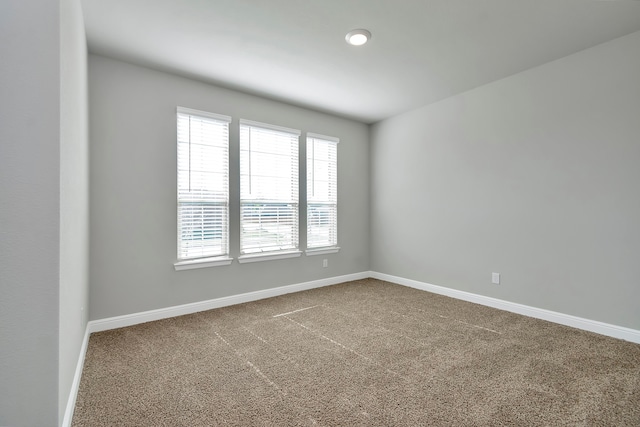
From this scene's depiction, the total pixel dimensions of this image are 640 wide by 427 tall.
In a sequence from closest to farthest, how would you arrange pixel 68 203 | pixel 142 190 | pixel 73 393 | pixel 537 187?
pixel 68 203 → pixel 73 393 → pixel 142 190 → pixel 537 187

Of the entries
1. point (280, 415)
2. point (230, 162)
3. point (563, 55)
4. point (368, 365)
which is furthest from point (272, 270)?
point (563, 55)

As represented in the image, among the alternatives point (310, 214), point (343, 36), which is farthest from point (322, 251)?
point (343, 36)

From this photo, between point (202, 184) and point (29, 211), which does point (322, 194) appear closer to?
point (202, 184)

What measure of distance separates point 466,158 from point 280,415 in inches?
145

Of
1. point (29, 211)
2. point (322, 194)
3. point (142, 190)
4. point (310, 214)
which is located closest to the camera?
point (29, 211)

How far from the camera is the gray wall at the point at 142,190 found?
304 centimetres

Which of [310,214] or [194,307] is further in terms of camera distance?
[310,214]

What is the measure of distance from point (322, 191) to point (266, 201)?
1039mm

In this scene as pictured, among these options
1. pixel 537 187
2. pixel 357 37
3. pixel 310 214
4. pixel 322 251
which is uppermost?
pixel 357 37

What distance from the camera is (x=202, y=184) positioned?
12.0ft

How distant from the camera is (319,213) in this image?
4816mm

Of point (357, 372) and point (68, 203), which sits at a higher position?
point (68, 203)

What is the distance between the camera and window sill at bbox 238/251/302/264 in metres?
3.94

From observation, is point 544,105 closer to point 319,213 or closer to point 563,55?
point 563,55
